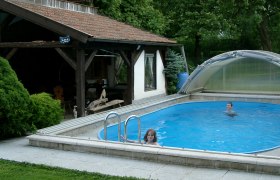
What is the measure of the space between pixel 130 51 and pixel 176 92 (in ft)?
18.5

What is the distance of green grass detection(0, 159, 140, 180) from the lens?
24.0ft

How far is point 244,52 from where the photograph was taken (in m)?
18.5

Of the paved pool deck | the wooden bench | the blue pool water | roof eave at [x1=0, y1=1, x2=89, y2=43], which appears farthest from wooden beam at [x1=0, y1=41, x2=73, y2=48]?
the paved pool deck

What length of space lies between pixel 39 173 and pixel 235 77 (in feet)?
51.6

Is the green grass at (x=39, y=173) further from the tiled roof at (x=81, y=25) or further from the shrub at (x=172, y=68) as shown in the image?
the shrub at (x=172, y=68)

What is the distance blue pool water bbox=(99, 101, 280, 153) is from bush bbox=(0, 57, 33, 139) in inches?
97.2

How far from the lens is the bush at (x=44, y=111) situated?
11195 millimetres

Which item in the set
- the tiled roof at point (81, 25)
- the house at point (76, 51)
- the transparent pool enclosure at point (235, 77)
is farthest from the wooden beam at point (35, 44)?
the transparent pool enclosure at point (235, 77)

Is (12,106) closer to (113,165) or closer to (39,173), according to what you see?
(39,173)

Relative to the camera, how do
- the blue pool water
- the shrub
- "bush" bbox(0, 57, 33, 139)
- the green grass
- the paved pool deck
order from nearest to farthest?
the green grass
the paved pool deck
"bush" bbox(0, 57, 33, 139)
the blue pool water
the shrub

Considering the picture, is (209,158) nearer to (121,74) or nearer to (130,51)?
(130,51)

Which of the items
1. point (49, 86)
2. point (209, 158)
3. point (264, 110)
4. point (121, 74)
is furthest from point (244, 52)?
point (209, 158)

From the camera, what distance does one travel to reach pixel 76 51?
13.7 metres

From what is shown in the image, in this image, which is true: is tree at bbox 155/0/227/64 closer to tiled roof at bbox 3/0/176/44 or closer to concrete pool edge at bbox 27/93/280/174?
tiled roof at bbox 3/0/176/44
